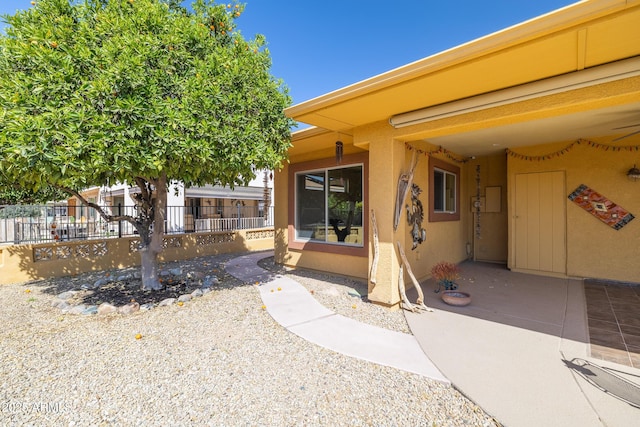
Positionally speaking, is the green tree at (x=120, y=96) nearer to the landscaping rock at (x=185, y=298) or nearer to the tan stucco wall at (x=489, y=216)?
the landscaping rock at (x=185, y=298)

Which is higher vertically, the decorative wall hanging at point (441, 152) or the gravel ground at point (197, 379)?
the decorative wall hanging at point (441, 152)

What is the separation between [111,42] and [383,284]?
4953 mm

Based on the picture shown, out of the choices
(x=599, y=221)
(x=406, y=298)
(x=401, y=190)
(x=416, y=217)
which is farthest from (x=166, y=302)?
(x=599, y=221)

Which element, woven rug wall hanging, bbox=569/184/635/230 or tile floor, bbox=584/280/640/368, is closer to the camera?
tile floor, bbox=584/280/640/368

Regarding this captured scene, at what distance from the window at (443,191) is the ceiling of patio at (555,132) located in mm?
481

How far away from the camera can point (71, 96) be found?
346cm

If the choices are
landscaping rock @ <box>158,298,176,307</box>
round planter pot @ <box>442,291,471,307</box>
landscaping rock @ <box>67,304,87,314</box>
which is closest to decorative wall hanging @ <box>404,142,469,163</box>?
round planter pot @ <box>442,291,471,307</box>

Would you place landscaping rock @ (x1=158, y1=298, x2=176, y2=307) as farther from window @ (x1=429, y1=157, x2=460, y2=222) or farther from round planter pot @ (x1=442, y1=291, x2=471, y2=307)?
window @ (x1=429, y1=157, x2=460, y2=222)

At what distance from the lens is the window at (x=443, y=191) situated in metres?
6.10

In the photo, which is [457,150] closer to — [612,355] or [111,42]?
[612,355]

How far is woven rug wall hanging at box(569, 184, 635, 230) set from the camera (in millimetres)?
5445

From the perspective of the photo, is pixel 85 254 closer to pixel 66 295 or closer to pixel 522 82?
pixel 66 295

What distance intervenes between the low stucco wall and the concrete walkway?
4.64 m

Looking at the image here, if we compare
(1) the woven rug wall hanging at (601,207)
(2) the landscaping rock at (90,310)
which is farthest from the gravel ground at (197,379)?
(1) the woven rug wall hanging at (601,207)
